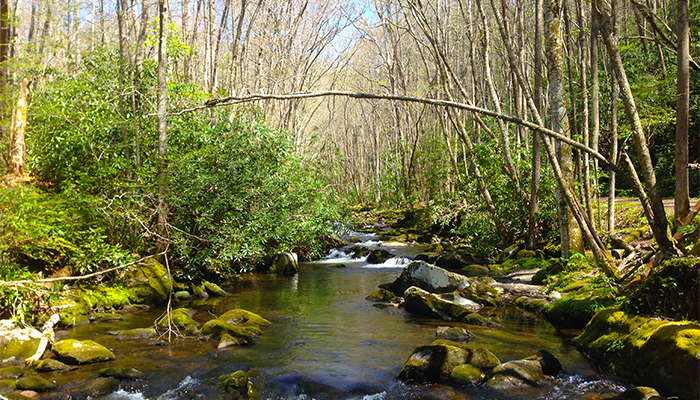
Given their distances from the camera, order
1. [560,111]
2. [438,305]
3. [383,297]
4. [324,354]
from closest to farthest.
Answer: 1. [324,354]
2. [560,111]
3. [438,305]
4. [383,297]

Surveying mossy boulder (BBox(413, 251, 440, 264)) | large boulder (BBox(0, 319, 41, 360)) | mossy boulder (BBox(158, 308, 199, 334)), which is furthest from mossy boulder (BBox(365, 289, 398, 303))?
large boulder (BBox(0, 319, 41, 360))

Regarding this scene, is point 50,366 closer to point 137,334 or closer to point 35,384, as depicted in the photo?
point 35,384

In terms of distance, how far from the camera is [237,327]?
8.12 metres

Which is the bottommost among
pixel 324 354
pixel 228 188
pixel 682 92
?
pixel 324 354

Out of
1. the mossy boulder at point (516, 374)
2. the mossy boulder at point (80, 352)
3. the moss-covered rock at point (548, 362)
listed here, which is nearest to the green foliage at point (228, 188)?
the mossy boulder at point (80, 352)

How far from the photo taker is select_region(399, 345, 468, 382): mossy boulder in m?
6.09

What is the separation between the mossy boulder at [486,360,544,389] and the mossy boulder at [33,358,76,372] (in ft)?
17.6


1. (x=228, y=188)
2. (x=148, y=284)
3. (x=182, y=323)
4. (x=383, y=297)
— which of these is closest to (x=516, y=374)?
(x=383, y=297)

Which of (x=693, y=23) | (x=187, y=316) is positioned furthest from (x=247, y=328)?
(x=693, y=23)

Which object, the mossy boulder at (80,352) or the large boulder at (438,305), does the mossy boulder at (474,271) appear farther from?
Answer: the mossy boulder at (80,352)

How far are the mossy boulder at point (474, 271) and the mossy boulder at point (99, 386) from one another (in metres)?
9.41

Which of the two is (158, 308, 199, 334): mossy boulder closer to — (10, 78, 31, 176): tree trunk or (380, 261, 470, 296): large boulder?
(380, 261, 470, 296): large boulder

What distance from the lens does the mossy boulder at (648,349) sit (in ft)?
15.5

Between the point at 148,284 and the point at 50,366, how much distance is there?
4145mm
